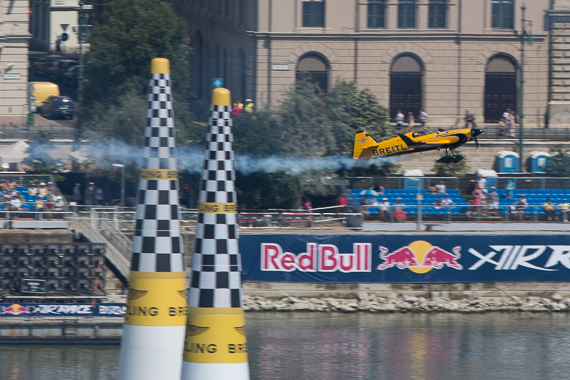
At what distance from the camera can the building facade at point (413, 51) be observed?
46.6 meters

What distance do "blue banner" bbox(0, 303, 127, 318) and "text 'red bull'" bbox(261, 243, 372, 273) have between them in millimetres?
6112

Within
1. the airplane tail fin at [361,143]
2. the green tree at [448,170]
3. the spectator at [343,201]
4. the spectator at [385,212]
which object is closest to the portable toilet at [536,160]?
the green tree at [448,170]

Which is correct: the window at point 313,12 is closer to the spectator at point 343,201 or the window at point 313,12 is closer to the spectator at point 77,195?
the spectator at point 343,201

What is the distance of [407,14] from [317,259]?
2412 cm

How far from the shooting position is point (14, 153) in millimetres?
34375

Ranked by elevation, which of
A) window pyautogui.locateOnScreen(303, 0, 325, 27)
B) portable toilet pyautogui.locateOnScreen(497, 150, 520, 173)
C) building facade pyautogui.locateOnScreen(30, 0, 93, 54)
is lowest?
portable toilet pyautogui.locateOnScreen(497, 150, 520, 173)

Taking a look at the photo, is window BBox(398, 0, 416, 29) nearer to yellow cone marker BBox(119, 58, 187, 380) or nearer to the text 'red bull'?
the text 'red bull'

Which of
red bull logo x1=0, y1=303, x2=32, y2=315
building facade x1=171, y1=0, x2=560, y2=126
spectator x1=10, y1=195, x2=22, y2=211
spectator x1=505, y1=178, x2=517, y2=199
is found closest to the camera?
red bull logo x1=0, y1=303, x2=32, y2=315

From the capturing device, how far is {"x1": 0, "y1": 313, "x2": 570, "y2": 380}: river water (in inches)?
831

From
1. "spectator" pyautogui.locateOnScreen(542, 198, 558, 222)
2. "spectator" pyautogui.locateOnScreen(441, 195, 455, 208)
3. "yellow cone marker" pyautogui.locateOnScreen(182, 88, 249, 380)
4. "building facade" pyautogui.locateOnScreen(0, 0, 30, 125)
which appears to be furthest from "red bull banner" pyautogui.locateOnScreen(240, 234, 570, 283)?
"building facade" pyautogui.locateOnScreen(0, 0, 30, 125)

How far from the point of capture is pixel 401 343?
24.4 m

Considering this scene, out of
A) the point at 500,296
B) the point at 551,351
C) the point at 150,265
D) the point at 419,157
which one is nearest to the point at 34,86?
the point at 419,157

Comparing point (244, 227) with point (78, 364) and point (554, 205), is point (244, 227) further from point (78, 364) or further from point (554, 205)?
point (554, 205)

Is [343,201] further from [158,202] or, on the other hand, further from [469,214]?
[158,202]
